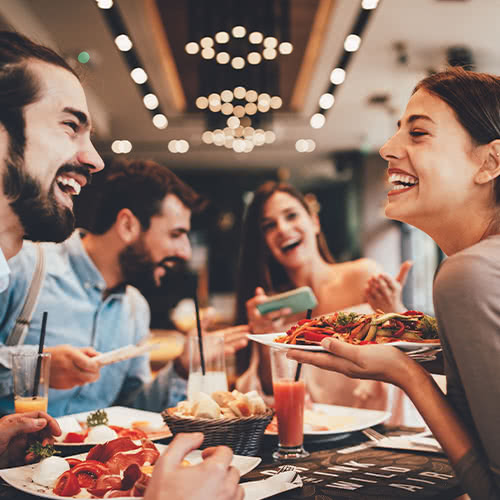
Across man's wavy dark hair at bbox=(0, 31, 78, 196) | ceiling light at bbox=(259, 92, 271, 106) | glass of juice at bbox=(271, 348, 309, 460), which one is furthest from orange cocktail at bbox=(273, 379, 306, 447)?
ceiling light at bbox=(259, 92, 271, 106)

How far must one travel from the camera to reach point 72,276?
2.72 meters

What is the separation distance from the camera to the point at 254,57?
4918 mm

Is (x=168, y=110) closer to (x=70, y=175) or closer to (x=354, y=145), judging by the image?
(x=354, y=145)

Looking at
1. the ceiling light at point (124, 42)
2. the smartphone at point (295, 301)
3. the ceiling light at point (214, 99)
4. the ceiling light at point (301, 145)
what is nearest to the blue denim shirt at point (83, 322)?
the smartphone at point (295, 301)

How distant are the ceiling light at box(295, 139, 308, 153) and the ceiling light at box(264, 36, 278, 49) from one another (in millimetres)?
4643

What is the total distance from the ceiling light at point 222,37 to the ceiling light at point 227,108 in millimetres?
1272

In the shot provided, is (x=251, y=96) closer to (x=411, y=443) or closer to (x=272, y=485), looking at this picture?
(x=411, y=443)

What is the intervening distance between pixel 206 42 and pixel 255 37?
0.45 m

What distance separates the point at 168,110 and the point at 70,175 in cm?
648

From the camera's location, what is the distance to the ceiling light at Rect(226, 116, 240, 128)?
641 centimetres

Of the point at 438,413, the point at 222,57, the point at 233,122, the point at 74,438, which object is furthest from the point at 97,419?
the point at 233,122

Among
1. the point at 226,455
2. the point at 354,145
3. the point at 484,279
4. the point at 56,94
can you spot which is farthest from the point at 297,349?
the point at 354,145

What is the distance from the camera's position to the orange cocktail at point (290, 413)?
62.2 inches

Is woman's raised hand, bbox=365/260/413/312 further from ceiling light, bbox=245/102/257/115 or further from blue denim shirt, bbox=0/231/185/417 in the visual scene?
ceiling light, bbox=245/102/257/115
